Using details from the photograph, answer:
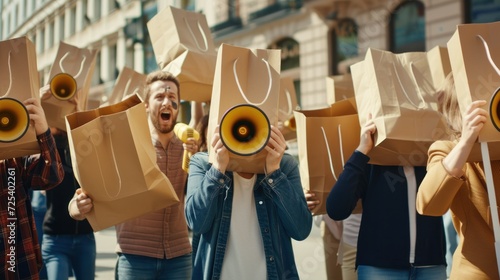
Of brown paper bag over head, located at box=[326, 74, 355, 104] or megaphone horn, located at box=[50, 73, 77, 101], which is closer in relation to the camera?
megaphone horn, located at box=[50, 73, 77, 101]

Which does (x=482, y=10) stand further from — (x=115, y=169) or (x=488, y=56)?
(x=115, y=169)

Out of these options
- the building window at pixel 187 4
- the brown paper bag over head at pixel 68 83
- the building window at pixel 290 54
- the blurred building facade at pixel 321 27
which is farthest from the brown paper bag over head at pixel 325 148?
the building window at pixel 187 4

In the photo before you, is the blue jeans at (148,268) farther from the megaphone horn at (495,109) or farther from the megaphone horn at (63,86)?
the megaphone horn at (495,109)

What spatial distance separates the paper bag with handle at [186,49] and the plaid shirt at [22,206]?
1.15 meters

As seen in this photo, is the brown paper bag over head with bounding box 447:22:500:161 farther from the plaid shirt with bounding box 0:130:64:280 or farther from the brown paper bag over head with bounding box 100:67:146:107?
the brown paper bag over head with bounding box 100:67:146:107

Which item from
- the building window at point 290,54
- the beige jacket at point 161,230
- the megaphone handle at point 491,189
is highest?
the building window at point 290,54

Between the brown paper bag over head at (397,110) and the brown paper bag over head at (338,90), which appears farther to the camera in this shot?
the brown paper bag over head at (338,90)

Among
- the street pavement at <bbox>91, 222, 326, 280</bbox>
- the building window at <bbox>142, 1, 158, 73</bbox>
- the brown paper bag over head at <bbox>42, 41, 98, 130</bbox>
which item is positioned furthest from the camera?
the building window at <bbox>142, 1, 158, 73</bbox>

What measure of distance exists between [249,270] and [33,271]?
3.23ft

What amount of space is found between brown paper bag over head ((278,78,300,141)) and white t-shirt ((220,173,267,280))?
80.4 inches

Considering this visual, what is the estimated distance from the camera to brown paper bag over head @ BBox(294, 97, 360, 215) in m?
3.21

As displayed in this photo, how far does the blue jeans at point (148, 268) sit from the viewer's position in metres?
3.13

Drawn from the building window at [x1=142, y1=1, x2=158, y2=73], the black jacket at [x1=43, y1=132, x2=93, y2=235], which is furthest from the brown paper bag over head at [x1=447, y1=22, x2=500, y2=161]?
the building window at [x1=142, y1=1, x2=158, y2=73]

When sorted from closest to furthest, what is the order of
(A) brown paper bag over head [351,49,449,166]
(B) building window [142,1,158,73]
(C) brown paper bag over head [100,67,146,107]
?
(A) brown paper bag over head [351,49,449,166] < (C) brown paper bag over head [100,67,146,107] < (B) building window [142,1,158,73]
